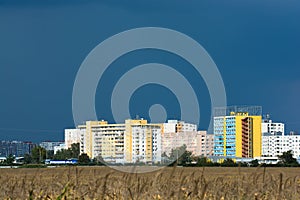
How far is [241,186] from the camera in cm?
1045

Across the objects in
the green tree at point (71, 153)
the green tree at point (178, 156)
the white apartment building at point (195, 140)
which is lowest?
the green tree at point (178, 156)

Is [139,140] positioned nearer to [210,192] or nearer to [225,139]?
[225,139]

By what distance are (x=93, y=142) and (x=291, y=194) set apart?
11895 cm

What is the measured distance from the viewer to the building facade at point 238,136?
572 feet

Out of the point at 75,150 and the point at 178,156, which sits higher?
the point at 75,150

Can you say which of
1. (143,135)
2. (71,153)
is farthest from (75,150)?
(143,135)

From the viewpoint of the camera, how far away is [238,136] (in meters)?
179

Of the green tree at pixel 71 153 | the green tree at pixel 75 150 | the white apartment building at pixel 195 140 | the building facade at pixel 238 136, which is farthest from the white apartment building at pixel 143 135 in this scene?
the green tree at pixel 75 150

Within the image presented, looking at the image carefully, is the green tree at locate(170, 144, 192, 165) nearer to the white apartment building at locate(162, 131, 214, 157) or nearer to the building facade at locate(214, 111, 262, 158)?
the white apartment building at locate(162, 131, 214, 157)

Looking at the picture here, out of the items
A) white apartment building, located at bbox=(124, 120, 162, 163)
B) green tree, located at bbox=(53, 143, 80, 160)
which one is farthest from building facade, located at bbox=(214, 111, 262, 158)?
white apartment building, located at bbox=(124, 120, 162, 163)

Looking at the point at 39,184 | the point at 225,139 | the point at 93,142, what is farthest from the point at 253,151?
the point at 39,184

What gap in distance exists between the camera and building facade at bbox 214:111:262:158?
174375 mm

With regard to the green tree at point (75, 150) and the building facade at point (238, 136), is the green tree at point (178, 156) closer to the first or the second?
the building facade at point (238, 136)

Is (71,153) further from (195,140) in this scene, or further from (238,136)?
(195,140)
